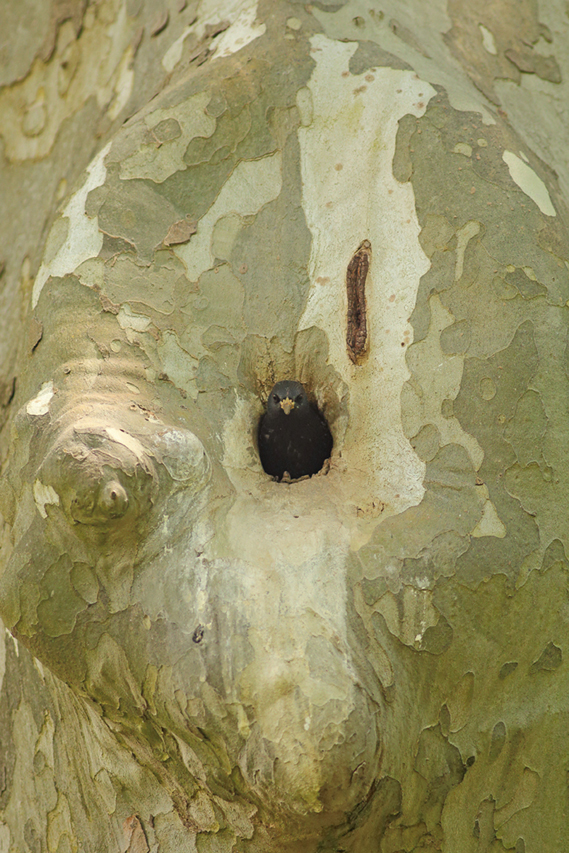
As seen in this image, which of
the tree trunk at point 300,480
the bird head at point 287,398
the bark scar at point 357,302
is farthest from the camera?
the bird head at point 287,398

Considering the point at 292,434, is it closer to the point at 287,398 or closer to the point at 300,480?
the point at 287,398

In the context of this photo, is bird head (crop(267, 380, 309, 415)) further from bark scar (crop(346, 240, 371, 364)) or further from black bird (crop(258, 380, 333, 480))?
bark scar (crop(346, 240, 371, 364))

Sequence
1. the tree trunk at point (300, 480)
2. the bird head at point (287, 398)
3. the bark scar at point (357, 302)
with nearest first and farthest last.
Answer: the tree trunk at point (300, 480)
the bark scar at point (357, 302)
the bird head at point (287, 398)

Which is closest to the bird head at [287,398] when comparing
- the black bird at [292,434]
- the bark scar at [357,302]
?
the black bird at [292,434]

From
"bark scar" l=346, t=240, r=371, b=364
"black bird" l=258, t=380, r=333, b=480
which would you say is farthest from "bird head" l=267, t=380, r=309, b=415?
"bark scar" l=346, t=240, r=371, b=364

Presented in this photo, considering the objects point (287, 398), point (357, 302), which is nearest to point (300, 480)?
point (287, 398)

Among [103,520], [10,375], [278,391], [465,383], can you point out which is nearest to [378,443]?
[465,383]

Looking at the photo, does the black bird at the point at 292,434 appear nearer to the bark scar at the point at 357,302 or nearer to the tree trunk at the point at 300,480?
the tree trunk at the point at 300,480
